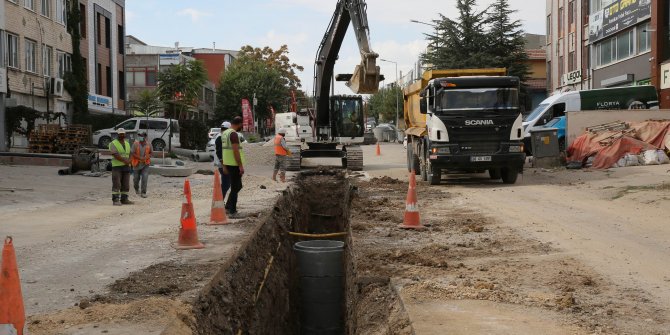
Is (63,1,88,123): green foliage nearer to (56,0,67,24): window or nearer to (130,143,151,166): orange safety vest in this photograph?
(56,0,67,24): window

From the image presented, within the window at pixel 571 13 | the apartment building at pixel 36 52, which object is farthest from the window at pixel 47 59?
the window at pixel 571 13

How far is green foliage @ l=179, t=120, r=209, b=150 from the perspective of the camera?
1671 inches

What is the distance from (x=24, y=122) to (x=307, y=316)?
23.8 metres

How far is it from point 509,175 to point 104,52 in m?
32.1

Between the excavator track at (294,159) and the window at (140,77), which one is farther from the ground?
the window at (140,77)

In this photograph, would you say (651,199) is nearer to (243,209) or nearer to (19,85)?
(243,209)

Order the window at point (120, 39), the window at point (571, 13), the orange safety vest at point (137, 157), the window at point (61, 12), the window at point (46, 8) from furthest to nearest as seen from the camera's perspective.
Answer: the window at point (120, 39) < the window at point (571, 13) < the window at point (61, 12) < the window at point (46, 8) < the orange safety vest at point (137, 157)

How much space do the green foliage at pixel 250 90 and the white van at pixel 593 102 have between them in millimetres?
49224

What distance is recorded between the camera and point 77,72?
3853 centimetres

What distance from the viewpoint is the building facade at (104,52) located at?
41.6m

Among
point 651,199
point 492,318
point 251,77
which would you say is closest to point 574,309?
point 492,318

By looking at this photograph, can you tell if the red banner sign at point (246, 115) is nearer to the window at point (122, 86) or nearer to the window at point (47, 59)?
the window at point (122, 86)

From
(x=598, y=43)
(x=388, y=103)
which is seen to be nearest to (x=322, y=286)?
(x=598, y=43)

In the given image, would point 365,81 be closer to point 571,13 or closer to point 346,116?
point 346,116
